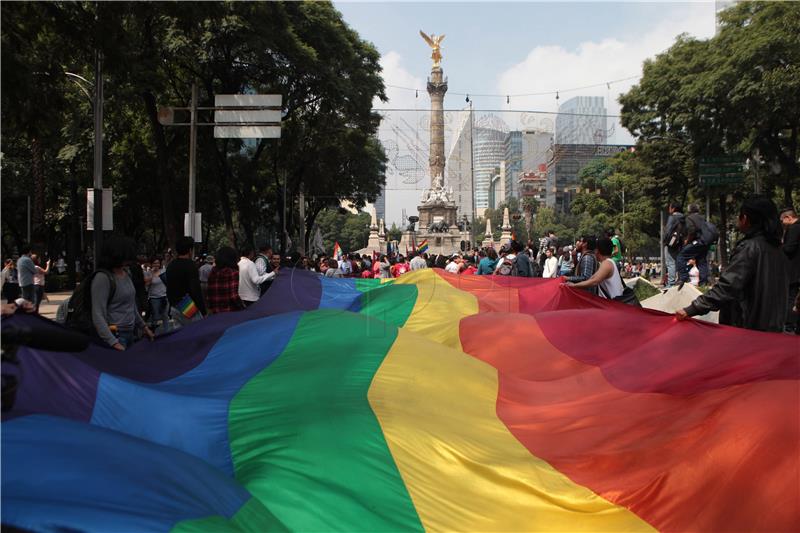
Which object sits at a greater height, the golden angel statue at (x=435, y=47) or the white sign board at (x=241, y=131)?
the golden angel statue at (x=435, y=47)

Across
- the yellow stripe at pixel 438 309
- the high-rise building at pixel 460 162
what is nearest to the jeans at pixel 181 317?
the yellow stripe at pixel 438 309

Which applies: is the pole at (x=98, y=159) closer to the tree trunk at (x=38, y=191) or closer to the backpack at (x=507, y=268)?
the backpack at (x=507, y=268)

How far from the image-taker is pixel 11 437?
109 inches

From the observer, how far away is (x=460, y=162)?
83.0 metres

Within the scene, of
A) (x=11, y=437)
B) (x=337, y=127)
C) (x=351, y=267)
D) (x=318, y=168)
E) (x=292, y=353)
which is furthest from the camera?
(x=318, y=168)

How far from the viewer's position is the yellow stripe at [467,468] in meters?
3.92

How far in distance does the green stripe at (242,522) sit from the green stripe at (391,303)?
6.73 meters

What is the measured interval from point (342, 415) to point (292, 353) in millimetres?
1232

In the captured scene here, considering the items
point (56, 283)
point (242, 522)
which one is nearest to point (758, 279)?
point (242, 522)

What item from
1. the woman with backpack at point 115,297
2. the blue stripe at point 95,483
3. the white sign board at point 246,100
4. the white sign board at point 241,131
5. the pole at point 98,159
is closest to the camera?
the blue stripe at point 95,483

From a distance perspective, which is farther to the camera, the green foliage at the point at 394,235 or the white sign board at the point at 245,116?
the green foliage at the point at 394,235

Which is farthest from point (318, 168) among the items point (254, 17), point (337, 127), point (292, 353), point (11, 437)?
point (11, 437)

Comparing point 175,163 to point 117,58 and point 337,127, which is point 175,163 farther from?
point 117,58

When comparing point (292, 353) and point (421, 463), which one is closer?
point (421, 463)
